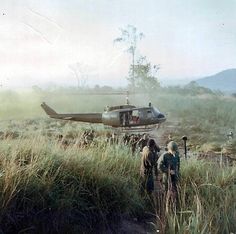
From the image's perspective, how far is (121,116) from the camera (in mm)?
6898

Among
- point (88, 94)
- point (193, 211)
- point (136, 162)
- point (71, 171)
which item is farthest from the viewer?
point (88, 94)

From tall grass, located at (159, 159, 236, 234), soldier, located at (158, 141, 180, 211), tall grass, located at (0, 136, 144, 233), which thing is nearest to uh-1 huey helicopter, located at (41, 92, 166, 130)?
tall grass, located at (159, 159, 236, 234)

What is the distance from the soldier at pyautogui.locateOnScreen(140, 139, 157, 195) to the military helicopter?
1.10 meters

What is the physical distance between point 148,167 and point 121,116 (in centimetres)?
125

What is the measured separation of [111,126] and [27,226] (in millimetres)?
2681

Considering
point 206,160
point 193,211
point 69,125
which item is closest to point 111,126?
point 69,125

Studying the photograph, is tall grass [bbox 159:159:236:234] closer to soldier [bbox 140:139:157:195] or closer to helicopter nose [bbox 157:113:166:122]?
soldier [bbox 140:139:157:195]

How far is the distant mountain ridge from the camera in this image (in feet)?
26.4

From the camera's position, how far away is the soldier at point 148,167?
5.78m

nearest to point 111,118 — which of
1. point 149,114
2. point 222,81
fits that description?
point 149,114

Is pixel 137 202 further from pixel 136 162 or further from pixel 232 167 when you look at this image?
pixel 232 167

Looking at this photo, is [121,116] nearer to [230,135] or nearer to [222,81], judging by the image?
[230,135]

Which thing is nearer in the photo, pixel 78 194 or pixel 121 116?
pixel 78 194

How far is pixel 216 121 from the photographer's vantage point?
746cm
